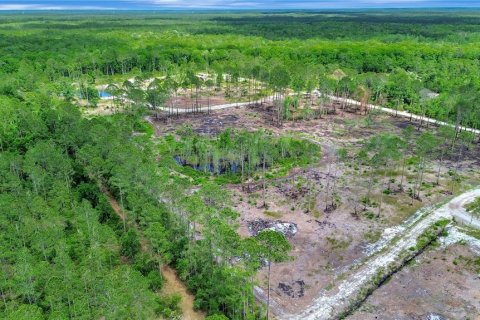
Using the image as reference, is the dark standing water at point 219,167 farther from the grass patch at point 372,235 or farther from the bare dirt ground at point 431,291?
the bare dirt ground at point 431,291

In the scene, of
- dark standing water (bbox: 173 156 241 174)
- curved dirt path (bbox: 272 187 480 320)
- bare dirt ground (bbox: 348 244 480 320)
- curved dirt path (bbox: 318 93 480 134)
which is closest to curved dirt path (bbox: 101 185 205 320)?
curved dirt path (bbox: 272 187 480 320)

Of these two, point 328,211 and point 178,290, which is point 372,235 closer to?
point 328,211

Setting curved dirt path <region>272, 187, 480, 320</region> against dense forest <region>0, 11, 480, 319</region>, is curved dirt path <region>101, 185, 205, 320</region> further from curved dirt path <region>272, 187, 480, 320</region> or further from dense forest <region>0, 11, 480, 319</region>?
curved dirt path <region>272, 187, 480, 320</region>

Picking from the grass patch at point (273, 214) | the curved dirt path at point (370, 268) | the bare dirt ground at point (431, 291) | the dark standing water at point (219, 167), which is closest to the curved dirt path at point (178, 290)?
the curved dirt path at point (370, 268)

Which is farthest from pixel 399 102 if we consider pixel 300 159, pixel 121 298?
pixel 121 298

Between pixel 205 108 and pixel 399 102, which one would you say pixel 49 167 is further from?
pixel 399 102
